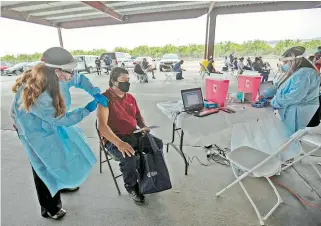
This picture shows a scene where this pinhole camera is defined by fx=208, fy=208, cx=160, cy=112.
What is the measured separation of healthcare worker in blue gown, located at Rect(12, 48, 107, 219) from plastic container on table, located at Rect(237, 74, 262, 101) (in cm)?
151

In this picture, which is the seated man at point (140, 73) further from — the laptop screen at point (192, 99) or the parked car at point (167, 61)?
the laptop screen at point (192, 99)

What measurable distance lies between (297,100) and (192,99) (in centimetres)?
94

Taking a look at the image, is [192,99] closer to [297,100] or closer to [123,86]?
[123,86]

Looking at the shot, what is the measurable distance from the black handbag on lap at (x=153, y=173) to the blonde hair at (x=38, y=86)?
0.69 metres

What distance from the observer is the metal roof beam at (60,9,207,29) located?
946 cm

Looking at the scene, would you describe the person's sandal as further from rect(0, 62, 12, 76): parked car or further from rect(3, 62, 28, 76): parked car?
rect(0, 62, 12, 76): parked car

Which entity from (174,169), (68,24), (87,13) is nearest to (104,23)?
(87,13)

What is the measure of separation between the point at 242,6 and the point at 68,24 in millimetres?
8828

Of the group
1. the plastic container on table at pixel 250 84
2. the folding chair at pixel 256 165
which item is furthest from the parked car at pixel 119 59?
the folding chair at pixel 256 165

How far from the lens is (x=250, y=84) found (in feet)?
7.28

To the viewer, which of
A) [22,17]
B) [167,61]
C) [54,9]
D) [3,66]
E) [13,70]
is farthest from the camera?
[3,66]

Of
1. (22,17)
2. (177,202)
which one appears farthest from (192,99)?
(22,17)

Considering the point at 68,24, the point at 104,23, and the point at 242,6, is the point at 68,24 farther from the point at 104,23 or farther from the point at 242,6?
the point at 242,6

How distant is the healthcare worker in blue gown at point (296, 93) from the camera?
6.07 ft
